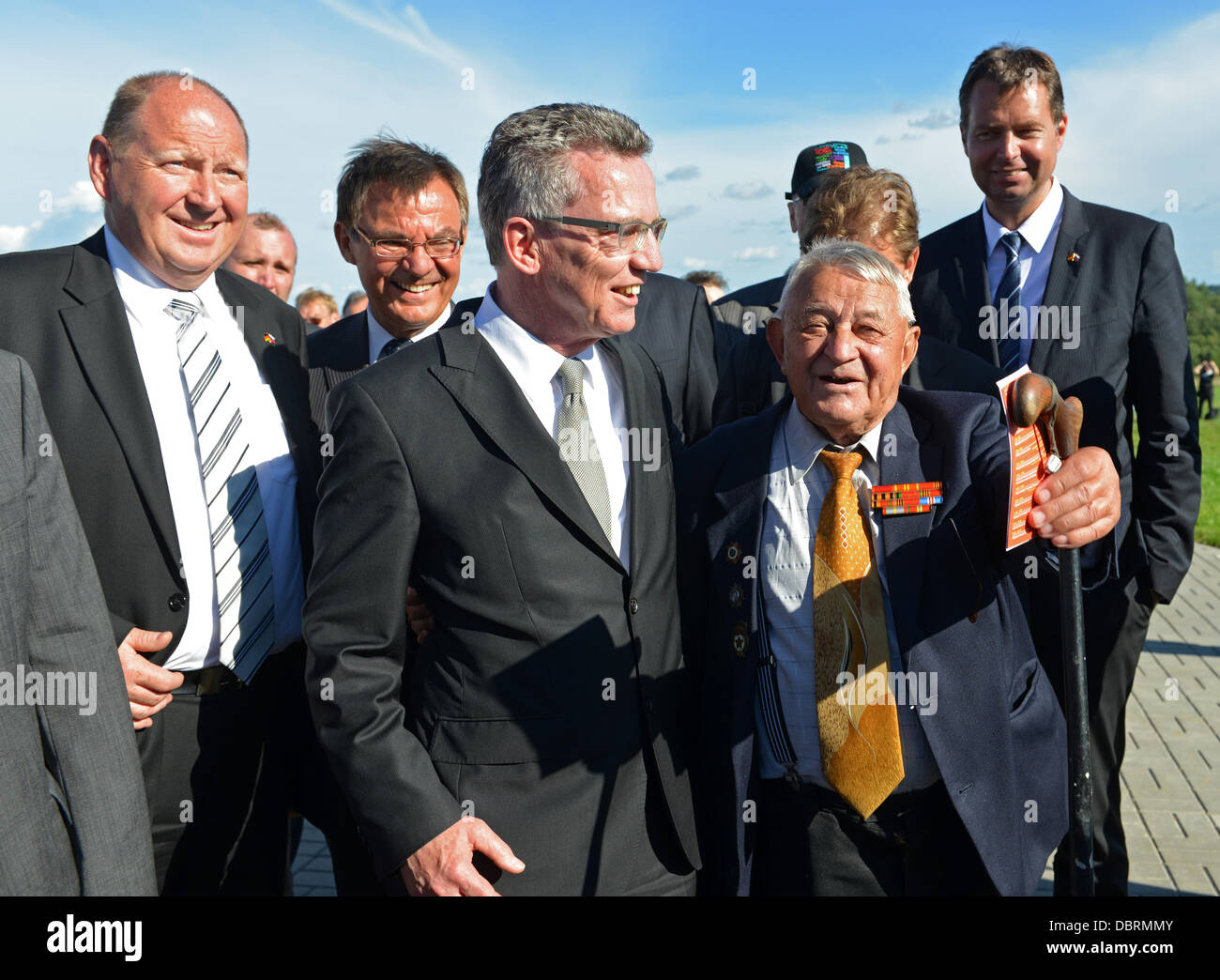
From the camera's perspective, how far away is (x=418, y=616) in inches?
103

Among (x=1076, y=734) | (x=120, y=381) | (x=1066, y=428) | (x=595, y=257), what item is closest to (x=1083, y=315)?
(x=1066, y=428)

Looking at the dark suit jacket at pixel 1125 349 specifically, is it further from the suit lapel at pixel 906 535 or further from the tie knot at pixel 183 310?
the tie knot at pixel 183 310

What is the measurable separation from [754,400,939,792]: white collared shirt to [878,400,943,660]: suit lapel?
1.0 inches

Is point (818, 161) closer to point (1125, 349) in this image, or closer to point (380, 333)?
point (1125, 349)

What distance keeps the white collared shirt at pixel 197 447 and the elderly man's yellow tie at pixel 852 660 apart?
4.97 ft

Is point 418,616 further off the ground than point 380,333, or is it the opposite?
point 380,333

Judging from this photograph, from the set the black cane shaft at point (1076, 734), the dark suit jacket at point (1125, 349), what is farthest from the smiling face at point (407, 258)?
the black cane shaft at point (1076, 734)

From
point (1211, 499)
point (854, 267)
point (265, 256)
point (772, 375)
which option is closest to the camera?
point (854, 267)

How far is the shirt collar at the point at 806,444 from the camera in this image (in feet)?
8.48

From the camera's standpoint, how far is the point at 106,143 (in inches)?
117

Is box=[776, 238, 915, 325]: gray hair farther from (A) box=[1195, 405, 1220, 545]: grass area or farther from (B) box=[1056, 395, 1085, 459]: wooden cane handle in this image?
(A) box=[1195, 405, 1220, 545]: grass area

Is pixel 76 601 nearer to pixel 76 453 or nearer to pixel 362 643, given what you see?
pixel 362 643

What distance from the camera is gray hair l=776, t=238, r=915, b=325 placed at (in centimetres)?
250

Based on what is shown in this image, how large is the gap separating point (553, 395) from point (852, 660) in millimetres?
923
